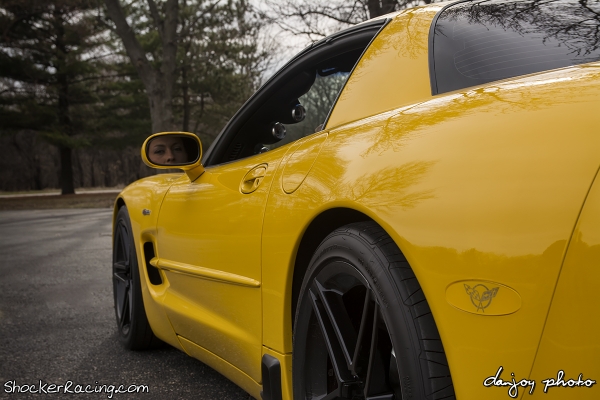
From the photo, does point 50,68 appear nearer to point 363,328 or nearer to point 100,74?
point 100,74

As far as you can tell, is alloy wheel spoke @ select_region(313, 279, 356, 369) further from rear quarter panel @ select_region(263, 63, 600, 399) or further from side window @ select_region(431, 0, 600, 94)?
side window @ select_region(431, 0, 600, 94)

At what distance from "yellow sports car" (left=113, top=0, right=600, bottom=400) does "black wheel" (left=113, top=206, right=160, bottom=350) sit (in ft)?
2.00

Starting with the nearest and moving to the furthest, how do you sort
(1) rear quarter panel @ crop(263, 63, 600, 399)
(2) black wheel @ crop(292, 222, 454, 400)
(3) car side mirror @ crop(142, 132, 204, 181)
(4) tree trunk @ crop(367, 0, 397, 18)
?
1. (1) rear quarter panel @ crop(263, 63, 600, 399)
2. (2) black wheel @ crop(292, 222, 454, 400)
3. (3) car side mirror @ crop(142, 132, 204, 181)
4. (4) tree trunk @ crop(367, 0, 397, 18)

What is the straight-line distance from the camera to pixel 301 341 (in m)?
1.91

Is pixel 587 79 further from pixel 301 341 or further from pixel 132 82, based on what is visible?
pixel 132 82

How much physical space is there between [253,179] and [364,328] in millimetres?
847

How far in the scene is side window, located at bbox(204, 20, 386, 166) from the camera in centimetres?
242

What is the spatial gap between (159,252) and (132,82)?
31.6m

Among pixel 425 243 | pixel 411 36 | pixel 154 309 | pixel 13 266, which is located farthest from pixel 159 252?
pixel 13 266

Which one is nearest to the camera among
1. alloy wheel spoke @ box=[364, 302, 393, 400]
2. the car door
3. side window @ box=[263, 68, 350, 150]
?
alloy wheel spoke @ box=[364, 302, 393, 400]

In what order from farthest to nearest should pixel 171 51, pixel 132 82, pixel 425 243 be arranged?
pixel 132 82, pixel 171 51, pixel 425 243

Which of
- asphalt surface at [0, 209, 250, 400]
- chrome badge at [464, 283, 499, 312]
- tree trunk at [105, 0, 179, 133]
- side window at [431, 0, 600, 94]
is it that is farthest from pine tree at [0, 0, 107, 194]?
chrome badge at [464, 283, 499, 312]

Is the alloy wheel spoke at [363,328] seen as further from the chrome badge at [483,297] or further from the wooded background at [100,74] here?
the wooded background at [100,74]

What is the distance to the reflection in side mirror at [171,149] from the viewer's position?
3.06 m
